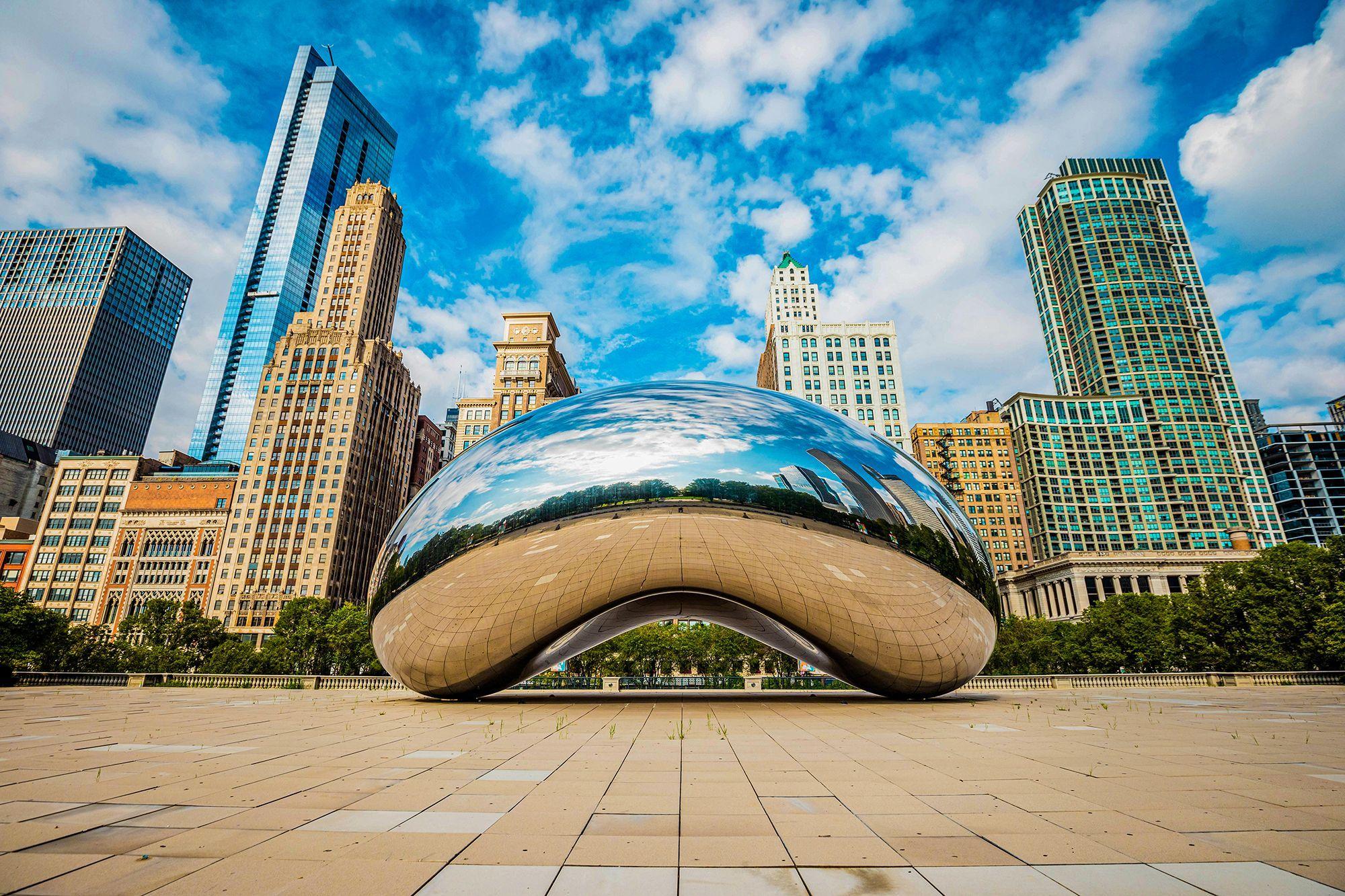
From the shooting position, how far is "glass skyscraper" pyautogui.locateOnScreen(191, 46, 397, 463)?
566ft

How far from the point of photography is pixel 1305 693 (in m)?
21.4

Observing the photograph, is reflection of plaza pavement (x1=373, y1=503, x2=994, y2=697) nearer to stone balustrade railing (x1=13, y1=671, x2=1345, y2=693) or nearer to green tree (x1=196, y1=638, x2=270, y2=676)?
stone balustrade railing (x1=13, y1=671, x2=1345, y2=693)

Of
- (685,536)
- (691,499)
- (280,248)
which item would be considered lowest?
(685,536)

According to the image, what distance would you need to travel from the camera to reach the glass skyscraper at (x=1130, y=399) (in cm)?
13325

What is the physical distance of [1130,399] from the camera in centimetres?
14200

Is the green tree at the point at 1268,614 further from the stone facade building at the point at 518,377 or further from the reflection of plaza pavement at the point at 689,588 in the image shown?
the stone facade building at the point at 518,377

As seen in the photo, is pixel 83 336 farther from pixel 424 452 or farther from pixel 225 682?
pixel 225 682

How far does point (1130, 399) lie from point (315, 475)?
164m

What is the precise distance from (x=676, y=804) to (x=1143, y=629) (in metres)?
63.1

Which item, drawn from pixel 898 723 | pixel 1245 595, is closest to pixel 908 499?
pixel 898 723

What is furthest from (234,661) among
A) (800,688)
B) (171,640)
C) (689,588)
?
(689,588)

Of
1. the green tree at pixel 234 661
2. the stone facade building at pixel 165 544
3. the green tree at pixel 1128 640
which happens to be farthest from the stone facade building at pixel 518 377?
the green tree at pixel 1128 640

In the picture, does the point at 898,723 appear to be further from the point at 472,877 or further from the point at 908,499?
the point at 472,877

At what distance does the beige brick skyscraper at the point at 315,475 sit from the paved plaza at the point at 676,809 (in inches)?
3777
